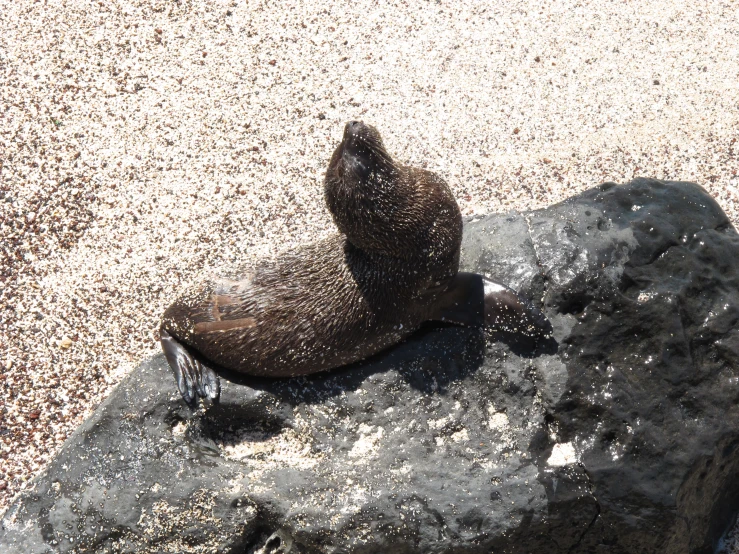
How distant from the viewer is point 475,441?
4.18 m

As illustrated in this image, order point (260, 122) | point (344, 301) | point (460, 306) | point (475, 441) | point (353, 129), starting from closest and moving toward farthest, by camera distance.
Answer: point (353, 129), point (475, 441), point (344, 301), point (460, 306), point (260, 122)

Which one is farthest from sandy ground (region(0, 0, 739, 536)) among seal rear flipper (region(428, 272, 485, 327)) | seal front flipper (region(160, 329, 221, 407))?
seal rear flipper (region(428, 272, 485, 327))

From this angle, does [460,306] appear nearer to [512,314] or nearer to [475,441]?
[512,314]

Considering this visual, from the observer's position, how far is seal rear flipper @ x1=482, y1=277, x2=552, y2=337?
14.1 feet

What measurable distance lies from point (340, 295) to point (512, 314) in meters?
1.07

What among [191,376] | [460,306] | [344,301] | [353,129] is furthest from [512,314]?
[191,376]

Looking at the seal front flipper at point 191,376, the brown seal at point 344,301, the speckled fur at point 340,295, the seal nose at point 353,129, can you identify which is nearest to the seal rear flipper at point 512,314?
the brown seal at point 344,301

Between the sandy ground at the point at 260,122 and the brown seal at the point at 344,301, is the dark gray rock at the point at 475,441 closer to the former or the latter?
the brown seal at the point at 344,301

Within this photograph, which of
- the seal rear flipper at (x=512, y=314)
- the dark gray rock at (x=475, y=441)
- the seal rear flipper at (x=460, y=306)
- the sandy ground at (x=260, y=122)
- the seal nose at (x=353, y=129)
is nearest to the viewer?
the seal nose at (x=353, y=129)

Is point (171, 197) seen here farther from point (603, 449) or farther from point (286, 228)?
point (603, 449)

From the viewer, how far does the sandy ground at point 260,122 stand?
18.9 feet

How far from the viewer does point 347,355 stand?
14.4 feet

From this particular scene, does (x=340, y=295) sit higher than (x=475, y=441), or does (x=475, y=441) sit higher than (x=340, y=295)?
(x=340, y=295)

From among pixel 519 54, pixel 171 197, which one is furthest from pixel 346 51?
pixel 171 197
